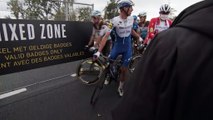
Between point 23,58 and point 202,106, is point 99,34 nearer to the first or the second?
point 23,58

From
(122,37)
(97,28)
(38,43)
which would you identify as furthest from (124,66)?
(38,43)

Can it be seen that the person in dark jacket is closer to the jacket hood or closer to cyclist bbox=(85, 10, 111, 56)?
the jacket hood

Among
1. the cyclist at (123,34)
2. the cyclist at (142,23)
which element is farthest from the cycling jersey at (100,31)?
the cyclist at (142,23)

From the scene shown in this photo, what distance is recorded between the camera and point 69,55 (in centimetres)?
593

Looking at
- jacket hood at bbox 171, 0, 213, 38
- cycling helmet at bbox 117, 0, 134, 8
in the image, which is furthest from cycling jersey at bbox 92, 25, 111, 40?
jacket hood at bbox 171, 0, 213, 38

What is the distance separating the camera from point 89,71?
558 cm

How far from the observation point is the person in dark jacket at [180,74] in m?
0.70

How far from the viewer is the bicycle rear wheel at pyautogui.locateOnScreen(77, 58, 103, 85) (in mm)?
5559

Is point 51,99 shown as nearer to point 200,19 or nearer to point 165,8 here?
point 165,8

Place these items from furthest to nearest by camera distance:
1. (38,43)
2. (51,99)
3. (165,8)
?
(165,8)
(38,43)
(51,99)

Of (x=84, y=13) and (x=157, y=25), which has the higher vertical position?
(x=84, y=13)

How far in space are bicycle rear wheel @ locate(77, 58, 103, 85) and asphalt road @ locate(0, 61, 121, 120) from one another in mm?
199

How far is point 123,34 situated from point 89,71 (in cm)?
159

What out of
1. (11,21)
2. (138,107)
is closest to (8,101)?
(11,21)
